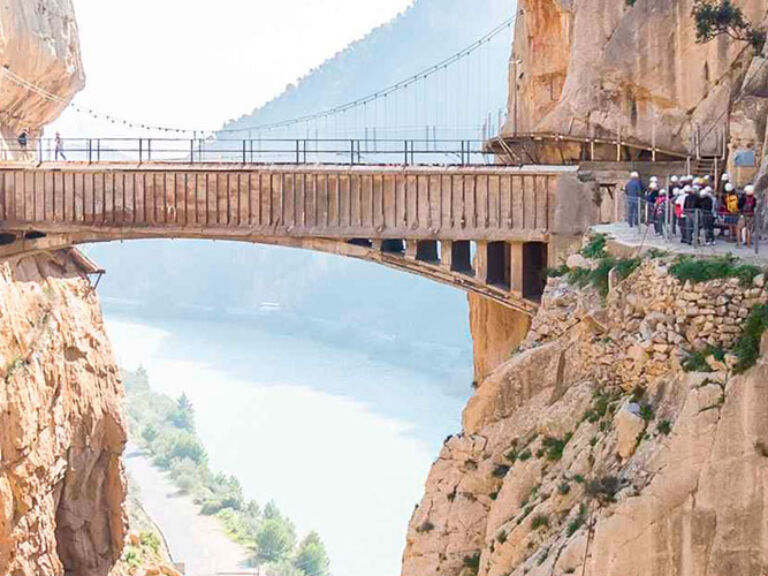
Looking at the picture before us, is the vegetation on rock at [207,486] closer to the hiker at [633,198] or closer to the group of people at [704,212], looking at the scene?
the hiker at [633,198]

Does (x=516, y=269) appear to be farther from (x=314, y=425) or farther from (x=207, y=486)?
(x=314, y=425)

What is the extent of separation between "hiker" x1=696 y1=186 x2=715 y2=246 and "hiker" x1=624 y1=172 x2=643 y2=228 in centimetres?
280

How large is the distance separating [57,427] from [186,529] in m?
50.7

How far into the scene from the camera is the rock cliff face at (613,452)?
16.5 meters

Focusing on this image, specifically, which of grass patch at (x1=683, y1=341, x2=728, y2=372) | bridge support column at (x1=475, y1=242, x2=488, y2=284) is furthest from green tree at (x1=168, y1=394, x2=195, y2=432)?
grass patch at (x1=683, y1=341, x2=728, y2=372)

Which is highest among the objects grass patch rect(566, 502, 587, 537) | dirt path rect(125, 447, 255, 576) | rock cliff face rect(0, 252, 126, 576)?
grass patch rect(566, 502, 587, 537)

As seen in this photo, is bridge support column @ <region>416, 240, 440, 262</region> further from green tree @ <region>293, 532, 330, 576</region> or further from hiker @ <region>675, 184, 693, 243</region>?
green tree @ <region>293, 532, 330, 576</region>

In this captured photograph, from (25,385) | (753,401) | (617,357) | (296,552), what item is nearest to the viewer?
(753,401)

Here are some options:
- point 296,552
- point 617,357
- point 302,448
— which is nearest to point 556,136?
point 617,357

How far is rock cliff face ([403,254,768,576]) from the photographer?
16.5 m

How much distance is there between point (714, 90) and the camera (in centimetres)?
3045

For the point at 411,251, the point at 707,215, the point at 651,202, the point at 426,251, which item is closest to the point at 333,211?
the point at 411,251

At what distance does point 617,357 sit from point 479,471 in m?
3.84

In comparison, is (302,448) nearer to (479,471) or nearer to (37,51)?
(37,51)
